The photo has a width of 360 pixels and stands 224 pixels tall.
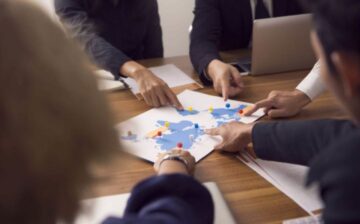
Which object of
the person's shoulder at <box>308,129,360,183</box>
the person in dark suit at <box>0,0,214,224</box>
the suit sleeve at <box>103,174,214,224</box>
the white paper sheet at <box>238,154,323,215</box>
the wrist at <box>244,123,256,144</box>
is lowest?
the white paper sheet at <box>238,154,323,215</box>

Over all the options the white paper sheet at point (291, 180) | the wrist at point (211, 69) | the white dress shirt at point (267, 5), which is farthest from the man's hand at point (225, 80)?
the white dress shirt at point (267, 5)

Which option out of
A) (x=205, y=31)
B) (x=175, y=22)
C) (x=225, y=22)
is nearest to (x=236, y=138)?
(x=205, y=31)

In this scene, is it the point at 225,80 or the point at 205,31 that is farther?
the point at 205,31

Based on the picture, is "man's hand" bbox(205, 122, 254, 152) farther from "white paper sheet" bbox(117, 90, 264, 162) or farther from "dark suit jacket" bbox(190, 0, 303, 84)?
"dark suit jacket" bbox(190, 0, 303, 84)

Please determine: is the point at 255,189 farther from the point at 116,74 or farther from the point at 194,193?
the point at 116,74

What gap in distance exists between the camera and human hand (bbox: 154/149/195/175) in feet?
2.92

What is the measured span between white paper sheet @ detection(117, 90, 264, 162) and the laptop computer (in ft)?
0.75

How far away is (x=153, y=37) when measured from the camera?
5.94 ft

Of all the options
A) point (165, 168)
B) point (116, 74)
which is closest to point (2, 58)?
point (165, 168)

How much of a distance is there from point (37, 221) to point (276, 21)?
1037 mm

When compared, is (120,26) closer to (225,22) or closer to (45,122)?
(225,22)

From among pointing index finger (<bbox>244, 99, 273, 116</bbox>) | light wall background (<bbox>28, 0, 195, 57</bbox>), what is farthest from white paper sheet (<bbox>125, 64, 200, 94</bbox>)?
light wall background (<bbox>28, 0, 195, 57</bbox>)

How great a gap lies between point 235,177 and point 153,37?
1.01 metres

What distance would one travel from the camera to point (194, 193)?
71 centimetres
